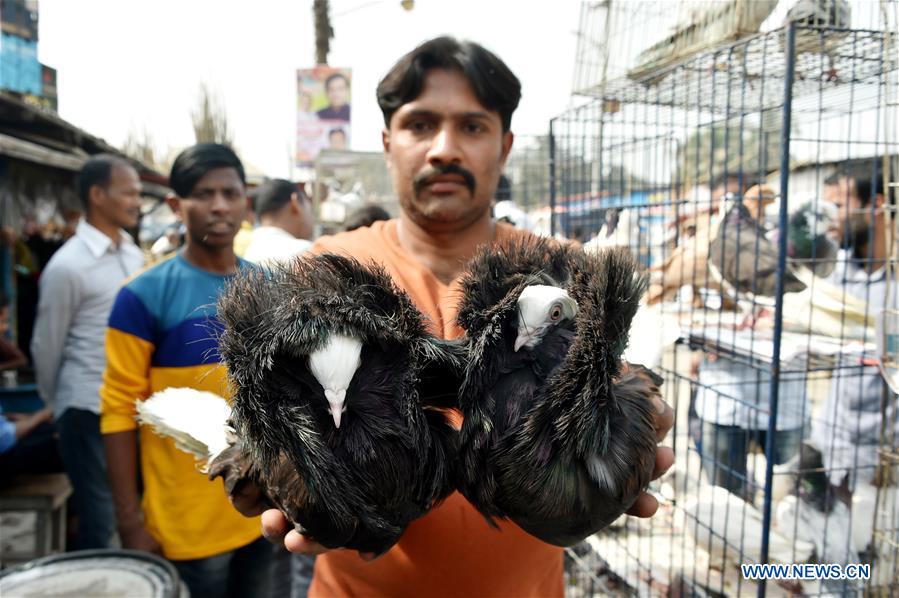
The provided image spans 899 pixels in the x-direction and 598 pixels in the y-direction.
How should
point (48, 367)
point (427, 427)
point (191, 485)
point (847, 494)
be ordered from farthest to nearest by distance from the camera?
point (48, 367)
point (847, 494)
point (191, 485)
point (427, 427)

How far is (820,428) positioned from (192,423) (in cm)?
313

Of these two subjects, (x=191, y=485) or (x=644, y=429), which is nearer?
(x=644, y=429)

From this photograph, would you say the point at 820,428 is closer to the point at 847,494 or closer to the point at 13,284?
the point at 847,494

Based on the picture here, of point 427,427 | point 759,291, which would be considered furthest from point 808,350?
point 427,427

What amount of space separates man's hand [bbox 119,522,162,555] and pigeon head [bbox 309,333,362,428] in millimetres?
1785

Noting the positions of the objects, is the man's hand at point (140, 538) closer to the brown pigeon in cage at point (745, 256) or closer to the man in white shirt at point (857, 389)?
the brown pigeon in cage at point (745, 256)

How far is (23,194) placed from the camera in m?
5.22

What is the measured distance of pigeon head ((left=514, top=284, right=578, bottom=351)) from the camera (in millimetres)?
971

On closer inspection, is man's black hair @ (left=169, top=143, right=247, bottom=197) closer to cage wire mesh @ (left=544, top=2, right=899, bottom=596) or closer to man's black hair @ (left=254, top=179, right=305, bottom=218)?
man's black hair @ (left=254, top=179, right=305, bottom=218)

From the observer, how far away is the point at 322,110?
24.6 feet

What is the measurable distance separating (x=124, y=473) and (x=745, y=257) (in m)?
2.65

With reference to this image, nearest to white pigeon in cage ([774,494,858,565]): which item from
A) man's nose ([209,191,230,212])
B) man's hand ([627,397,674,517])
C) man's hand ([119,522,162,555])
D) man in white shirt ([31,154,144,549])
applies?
man's hand ([627,397,674,517])

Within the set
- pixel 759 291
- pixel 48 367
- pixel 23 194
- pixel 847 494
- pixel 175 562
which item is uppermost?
pixel 23 194

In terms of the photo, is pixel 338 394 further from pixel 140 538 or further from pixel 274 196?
pixel 274 196
